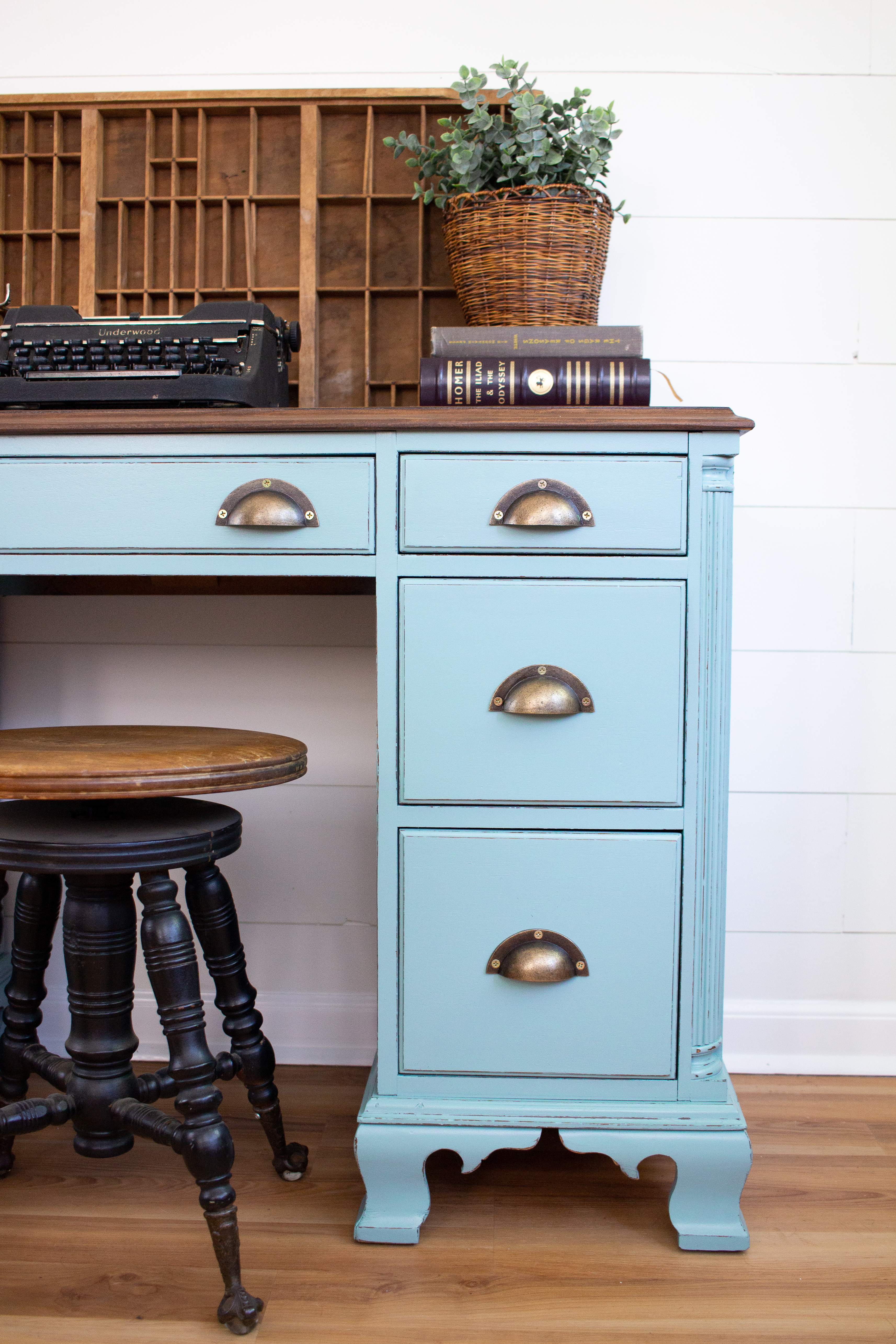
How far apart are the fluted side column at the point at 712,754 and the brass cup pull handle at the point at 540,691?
150mm

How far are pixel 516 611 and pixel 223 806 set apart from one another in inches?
17.4

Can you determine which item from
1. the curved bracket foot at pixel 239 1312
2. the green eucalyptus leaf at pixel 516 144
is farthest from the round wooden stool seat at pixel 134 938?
the green eucalyptus leaf at pixel 516 144

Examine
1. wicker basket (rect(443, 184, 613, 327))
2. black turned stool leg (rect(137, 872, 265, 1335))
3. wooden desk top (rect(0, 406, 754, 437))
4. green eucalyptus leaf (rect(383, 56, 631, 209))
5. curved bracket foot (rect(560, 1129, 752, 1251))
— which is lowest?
curved bracket foot (rect(560, 1129, 752, 1251))

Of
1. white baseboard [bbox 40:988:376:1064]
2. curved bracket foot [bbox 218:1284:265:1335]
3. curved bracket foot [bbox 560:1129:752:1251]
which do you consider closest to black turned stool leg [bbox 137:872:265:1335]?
curved bracket foot [bbox 218:1284:265:1335]

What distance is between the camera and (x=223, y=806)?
3.89 ft

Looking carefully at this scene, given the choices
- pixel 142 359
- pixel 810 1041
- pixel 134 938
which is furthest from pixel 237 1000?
pixel 810 1041

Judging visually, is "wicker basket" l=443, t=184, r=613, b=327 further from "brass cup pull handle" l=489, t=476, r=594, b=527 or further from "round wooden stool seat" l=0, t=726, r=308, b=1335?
"round wooden stool seat" l=0, t=726, r=308, b=1335

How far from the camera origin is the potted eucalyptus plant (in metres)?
1.35

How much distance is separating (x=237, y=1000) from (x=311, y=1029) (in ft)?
1.59

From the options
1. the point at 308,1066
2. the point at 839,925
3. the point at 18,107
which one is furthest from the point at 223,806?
the point at 18,107

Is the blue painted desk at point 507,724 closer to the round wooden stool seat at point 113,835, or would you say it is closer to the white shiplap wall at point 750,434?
the round wooden stool seat at point 113,835

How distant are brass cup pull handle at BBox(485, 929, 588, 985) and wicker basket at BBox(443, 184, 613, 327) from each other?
0.84 m

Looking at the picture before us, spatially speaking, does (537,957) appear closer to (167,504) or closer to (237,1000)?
(237,1000)

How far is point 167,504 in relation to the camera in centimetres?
116
